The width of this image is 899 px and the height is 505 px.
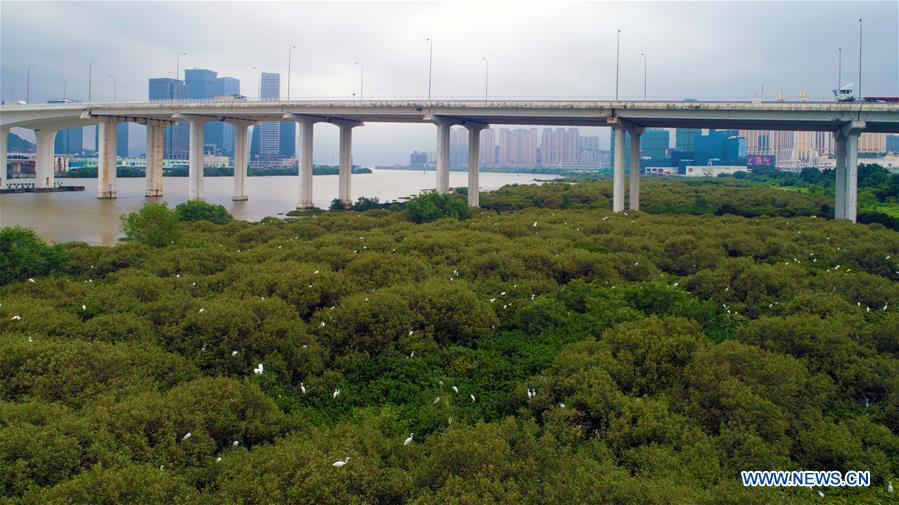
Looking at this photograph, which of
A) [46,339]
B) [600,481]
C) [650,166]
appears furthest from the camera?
[650,166]

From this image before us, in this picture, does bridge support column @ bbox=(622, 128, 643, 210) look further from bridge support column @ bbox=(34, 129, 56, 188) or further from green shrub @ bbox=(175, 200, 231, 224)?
bridge support column @ bbox=(34, 129, 56, 188)

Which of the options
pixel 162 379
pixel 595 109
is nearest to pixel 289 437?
pixel 162 379

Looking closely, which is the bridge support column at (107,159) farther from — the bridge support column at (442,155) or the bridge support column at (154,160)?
the bridge support column at (442,155)

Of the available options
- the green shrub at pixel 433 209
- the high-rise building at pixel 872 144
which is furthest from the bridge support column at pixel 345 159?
the high-rise building at pixel 872 144

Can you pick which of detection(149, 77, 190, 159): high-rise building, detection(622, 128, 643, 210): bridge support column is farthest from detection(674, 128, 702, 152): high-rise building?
detection(622, 128, 643, 210): bridge support column

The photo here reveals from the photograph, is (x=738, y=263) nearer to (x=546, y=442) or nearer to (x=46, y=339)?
(x=546, y=442)

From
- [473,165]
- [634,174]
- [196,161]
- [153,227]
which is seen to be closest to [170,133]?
[196,161]
